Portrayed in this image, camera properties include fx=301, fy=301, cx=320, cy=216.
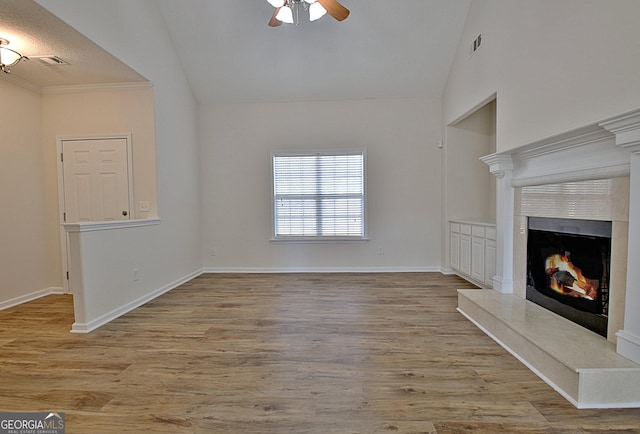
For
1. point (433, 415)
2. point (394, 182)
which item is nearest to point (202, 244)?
point (394, 182)

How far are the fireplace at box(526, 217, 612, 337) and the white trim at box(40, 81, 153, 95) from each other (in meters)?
4.84

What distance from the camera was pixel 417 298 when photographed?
3750mm

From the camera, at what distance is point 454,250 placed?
4.69 meters

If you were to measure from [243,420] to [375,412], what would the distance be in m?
Answer: 0.74

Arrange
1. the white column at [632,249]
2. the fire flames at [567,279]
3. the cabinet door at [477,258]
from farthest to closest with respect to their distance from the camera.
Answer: the cabinet door at [477,258], the fire flames at [567,279], the white column at [632,249]

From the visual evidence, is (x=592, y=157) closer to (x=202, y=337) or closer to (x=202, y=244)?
(x=202, y=337)

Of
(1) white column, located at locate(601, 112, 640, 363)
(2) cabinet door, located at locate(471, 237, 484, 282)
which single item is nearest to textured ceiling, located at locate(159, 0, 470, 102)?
(2) cabinet door, located at locate(471, 237, 484, 282)

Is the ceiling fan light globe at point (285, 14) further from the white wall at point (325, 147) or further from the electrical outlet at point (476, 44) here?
the electrical outlet at point (476, 44)

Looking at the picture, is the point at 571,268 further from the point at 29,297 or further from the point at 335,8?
the point at 29,297

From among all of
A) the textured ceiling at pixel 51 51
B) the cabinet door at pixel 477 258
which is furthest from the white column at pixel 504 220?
the textured ceiling at pixel 51 51

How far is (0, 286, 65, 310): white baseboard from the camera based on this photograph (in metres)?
3.63

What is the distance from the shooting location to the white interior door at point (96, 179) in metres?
3.98

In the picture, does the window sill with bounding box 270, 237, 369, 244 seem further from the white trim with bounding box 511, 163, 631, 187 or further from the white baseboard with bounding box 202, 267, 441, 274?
the white trim with bounding box 511, 163, 631, 187

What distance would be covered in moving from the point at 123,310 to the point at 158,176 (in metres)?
1.71
